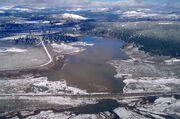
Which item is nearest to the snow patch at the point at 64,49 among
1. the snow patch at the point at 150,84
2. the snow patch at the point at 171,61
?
the snow patch at the point at 150,84

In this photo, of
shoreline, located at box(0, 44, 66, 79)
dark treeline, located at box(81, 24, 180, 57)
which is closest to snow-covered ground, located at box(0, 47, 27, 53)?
shoreline, located at box(0, 44, 66, 79)

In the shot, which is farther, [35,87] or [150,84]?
[150,84]

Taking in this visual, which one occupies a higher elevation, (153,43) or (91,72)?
(153,43)

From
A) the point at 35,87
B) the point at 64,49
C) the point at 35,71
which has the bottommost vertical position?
the point at 35,87

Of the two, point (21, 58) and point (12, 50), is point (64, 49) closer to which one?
point (21, 58)

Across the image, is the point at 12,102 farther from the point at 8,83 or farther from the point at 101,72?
the point at 101,72

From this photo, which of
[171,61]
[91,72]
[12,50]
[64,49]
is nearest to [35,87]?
[91,72]

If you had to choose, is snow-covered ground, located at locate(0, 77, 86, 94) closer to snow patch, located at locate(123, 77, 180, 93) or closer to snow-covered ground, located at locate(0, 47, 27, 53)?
snow patch, located at locate(123, 77, 180, 93)

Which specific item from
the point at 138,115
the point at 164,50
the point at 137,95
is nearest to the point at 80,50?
the point at 164,50
